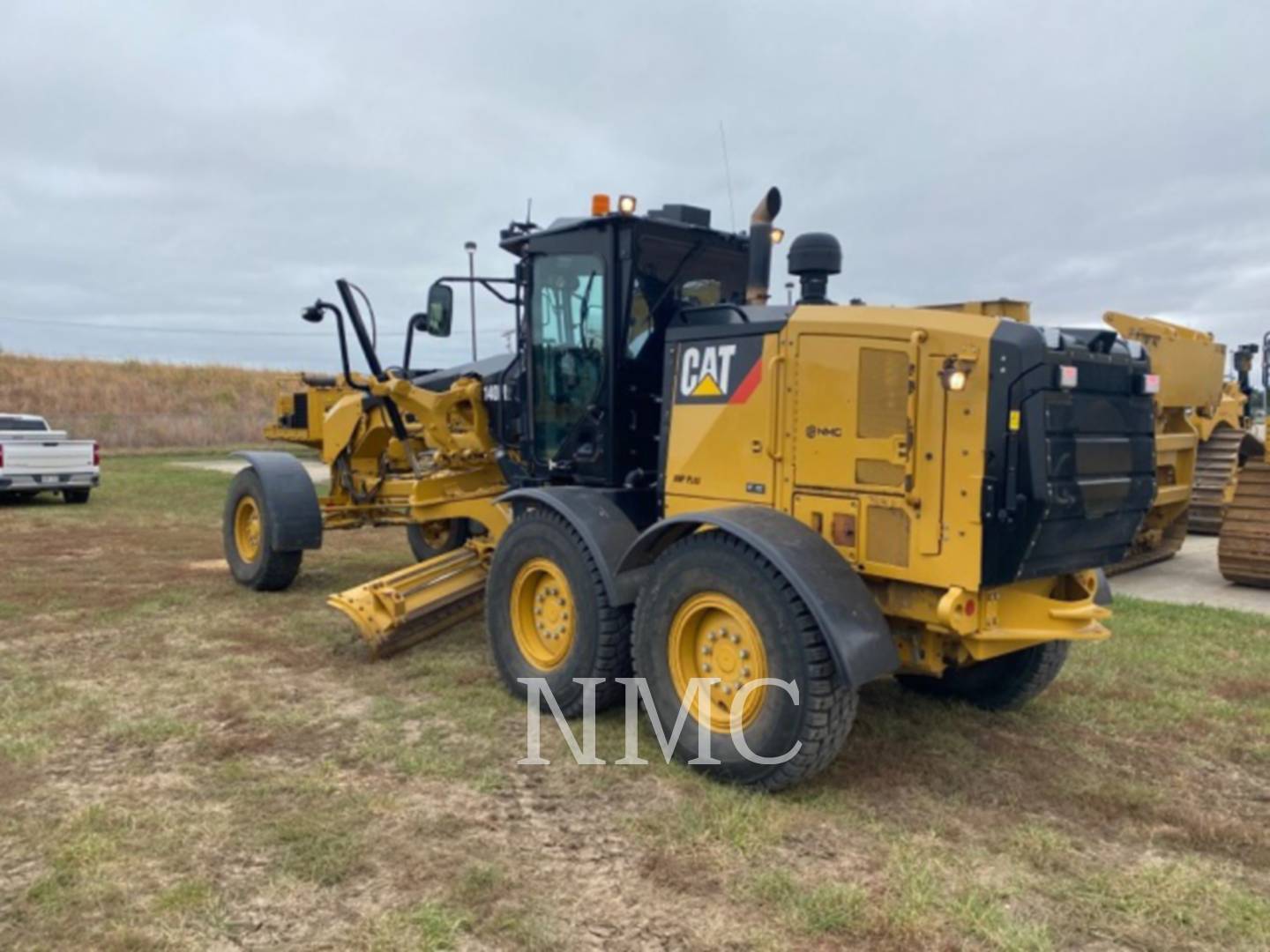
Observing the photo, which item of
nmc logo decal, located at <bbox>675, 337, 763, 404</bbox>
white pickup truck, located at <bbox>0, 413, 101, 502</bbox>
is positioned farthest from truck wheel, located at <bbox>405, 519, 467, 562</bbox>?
white pickup truck, located at <bbox>0, 413, 101, 502</bbox>

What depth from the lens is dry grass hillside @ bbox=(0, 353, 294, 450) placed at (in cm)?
3159

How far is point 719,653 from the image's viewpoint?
14.5 ft

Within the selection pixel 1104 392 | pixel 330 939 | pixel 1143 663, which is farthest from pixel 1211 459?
pixel 330 939

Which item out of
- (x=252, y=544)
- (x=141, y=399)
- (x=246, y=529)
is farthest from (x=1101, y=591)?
(x=141, y=399)

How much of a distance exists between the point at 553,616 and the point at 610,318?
1.66 metres

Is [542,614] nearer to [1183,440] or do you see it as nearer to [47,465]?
[1183,440]

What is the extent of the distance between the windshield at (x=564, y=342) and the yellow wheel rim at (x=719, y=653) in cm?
173

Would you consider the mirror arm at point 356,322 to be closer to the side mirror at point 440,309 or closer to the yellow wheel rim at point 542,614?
the side mirror at point 440,309

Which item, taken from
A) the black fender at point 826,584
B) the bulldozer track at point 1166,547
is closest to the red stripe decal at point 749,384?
the black fender at point 826,584

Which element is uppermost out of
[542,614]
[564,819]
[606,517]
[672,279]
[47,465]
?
[672,279]

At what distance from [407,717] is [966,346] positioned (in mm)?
3274

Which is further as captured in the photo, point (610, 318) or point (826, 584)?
point (610, 318)

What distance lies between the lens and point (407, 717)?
5199mm

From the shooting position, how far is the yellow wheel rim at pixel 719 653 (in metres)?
4.20
